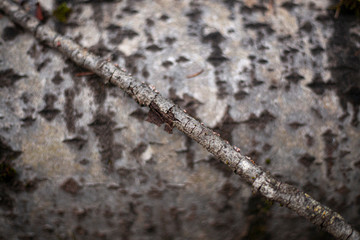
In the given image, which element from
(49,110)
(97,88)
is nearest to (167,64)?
(97,88)

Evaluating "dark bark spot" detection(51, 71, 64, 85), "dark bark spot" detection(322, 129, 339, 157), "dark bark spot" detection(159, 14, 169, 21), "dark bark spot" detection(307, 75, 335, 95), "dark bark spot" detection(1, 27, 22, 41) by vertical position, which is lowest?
"dark bark spot" detection(322, 129, 339, 157)

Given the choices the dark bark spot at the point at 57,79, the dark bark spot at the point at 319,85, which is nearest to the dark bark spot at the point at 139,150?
the dark bark spot at the point at 57,79

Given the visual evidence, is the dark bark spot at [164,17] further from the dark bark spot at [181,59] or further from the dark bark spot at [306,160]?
the dark bark spot at [306,160]

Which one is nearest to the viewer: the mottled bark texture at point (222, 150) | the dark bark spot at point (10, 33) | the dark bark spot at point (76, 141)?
the mottled bark texture at point (222, 150)

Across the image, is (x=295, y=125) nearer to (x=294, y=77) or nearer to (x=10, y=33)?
(x=294, y=77)

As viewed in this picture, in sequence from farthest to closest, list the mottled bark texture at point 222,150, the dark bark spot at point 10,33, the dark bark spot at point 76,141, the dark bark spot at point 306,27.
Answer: the dark bark spot at point 306,27 → the dark bark spot at point 10,33 → the dark bark spot at point 76,141 → the mottled bark texture at point 222,150

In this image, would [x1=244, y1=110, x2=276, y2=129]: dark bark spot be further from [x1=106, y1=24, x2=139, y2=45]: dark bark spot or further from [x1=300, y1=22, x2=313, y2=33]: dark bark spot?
[x1=106, y1=24, x2=139, y2=45]: dark bark spot

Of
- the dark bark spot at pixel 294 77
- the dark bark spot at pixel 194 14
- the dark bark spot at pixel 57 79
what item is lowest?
the dark bark spot at pixel 57 79

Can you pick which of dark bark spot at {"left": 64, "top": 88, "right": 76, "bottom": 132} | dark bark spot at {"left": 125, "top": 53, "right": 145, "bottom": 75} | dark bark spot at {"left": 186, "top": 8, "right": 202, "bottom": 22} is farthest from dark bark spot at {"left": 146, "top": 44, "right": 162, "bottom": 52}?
dark bark spot at {"left": 64, "top": 88, "right": 76, "bottom": 132}

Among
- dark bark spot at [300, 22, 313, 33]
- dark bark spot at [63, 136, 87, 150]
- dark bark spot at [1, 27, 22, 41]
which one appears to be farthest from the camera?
dark bark spot at [300, 22, 313, 33]
